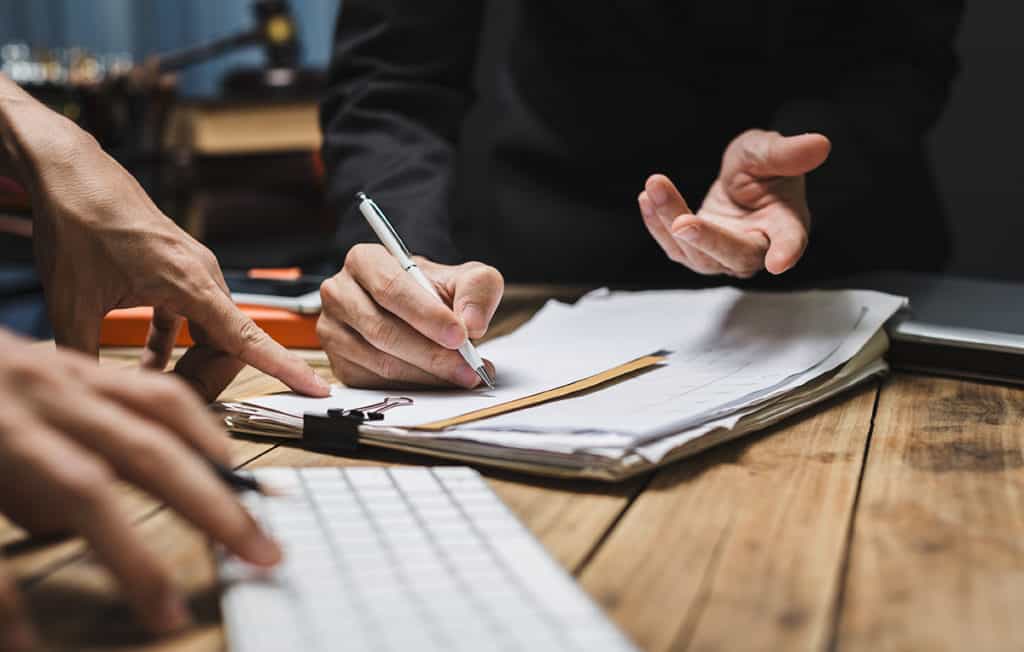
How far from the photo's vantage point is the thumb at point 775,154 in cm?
80

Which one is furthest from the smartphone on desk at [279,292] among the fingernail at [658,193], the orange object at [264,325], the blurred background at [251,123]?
the blurred background at [251,123]

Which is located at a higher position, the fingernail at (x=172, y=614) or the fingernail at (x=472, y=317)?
the fingernail at (x=172, y=614)

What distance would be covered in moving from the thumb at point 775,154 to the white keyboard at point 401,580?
48cm

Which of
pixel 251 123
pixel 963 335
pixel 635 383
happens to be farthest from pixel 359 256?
pixel 251 123

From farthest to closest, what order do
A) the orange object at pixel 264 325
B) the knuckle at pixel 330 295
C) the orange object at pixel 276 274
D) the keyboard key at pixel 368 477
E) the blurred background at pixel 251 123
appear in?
the blurred background at pixel 251 123
the orange object at pixel 276 274
the orange object at pixel 264 325
the knuckle at pixel 330 295
the keyboard key at pixel 368 477

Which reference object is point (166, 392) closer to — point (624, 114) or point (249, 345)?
point (249, 345)

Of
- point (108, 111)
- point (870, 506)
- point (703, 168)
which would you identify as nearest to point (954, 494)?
point (870, 506)


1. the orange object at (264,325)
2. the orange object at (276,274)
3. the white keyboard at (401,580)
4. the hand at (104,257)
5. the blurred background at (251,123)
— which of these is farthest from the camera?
the blurred background at (251,123)

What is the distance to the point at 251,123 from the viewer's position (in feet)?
8.06

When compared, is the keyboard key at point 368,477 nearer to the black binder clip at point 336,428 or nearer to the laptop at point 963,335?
the black binder clip at point 336,428

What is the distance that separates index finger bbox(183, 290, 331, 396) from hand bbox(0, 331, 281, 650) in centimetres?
27

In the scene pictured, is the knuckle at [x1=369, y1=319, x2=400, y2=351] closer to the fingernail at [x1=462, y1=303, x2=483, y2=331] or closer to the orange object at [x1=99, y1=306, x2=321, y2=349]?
the fingernail at [x1=462, y1=303, x2=483, y2=331]

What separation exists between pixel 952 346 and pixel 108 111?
2312 mm

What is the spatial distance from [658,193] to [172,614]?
21.6 inches
